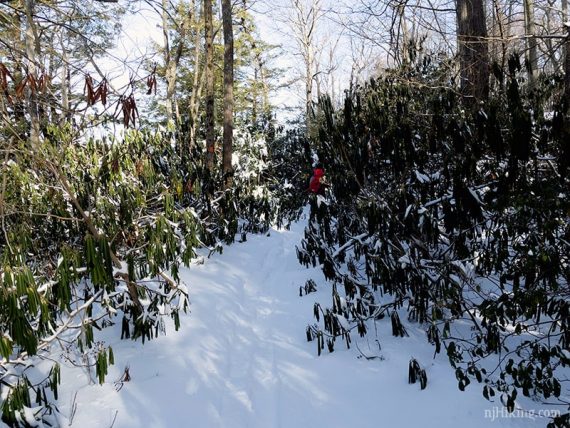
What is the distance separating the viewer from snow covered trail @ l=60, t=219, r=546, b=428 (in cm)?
301

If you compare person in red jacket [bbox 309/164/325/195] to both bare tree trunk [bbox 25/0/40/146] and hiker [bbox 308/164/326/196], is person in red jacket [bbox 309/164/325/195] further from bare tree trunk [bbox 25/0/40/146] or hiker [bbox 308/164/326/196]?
bare tree trunk [bbox 25/0/40/146]

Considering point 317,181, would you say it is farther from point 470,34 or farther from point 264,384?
point 264,384

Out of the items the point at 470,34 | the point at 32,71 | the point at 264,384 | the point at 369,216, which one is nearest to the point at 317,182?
the point at 369,216

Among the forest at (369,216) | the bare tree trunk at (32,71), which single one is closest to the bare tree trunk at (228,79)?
the forest at (369,216)

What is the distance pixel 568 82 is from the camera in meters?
3.61

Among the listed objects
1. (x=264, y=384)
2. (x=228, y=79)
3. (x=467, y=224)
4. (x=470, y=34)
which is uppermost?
(x=228, y=79)

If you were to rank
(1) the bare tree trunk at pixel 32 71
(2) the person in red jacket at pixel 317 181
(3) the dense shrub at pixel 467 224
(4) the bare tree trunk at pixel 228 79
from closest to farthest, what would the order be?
(1) the bare tree trunk at pixel 32 71 < (3) the dense shrub at pixel 467 224 < (2) the person in red jacket at pixel 317 181 < (4) the bare tree trunk at pixel 228 79

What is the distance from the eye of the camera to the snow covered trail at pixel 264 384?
3.01 meters

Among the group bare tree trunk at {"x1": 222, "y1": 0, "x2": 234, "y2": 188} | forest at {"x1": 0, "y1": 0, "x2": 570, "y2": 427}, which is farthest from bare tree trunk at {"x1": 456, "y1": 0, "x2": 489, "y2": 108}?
bare tree trunk at {"x1": 222, "y1": 0, "x2": 234, "y2": 188}

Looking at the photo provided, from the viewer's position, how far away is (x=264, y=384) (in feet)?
11.7

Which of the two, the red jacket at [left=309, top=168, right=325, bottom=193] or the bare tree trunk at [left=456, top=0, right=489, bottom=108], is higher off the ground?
the bare tree trunk at [left=456, top=0, right=489, bottom=108]

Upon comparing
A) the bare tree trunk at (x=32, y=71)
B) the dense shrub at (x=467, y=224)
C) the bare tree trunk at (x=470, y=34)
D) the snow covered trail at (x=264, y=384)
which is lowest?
the snow covered trail at (x=264, y=384)

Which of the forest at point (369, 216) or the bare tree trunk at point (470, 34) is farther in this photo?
the bare tree trunk at point (470, 34)

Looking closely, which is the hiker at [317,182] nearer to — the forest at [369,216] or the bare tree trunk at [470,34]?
the forest at [369,216]
